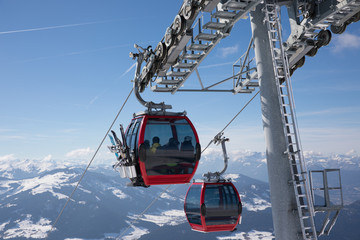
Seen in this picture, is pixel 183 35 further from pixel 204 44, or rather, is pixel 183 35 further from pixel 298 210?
pixel 298 210

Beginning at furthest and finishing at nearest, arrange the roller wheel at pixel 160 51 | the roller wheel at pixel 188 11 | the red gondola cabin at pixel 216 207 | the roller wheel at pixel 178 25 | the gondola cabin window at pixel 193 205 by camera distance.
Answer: the gondola cabin window at pixel 193 205 → the red gondola cabin at pixel 216 207 → the roller wheel at pixel 160 51 → the roller wheel at pixel 178 25 → the roller wheel at pixel 188 11

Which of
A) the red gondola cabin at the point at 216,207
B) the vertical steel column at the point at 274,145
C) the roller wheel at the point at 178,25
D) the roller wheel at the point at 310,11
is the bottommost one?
the red gondola cabin at the point at 216,207

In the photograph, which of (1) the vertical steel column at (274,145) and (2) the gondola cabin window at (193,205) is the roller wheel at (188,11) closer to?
(1) the vertical steel column at (274,145)

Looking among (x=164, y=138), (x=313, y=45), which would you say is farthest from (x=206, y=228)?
(x=313, y=45)

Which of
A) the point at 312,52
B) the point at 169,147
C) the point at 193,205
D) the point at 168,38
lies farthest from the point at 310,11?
the point at 193,205

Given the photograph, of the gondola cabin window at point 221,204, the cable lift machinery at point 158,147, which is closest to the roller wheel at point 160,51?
the cable lift machinery at point 158,147
